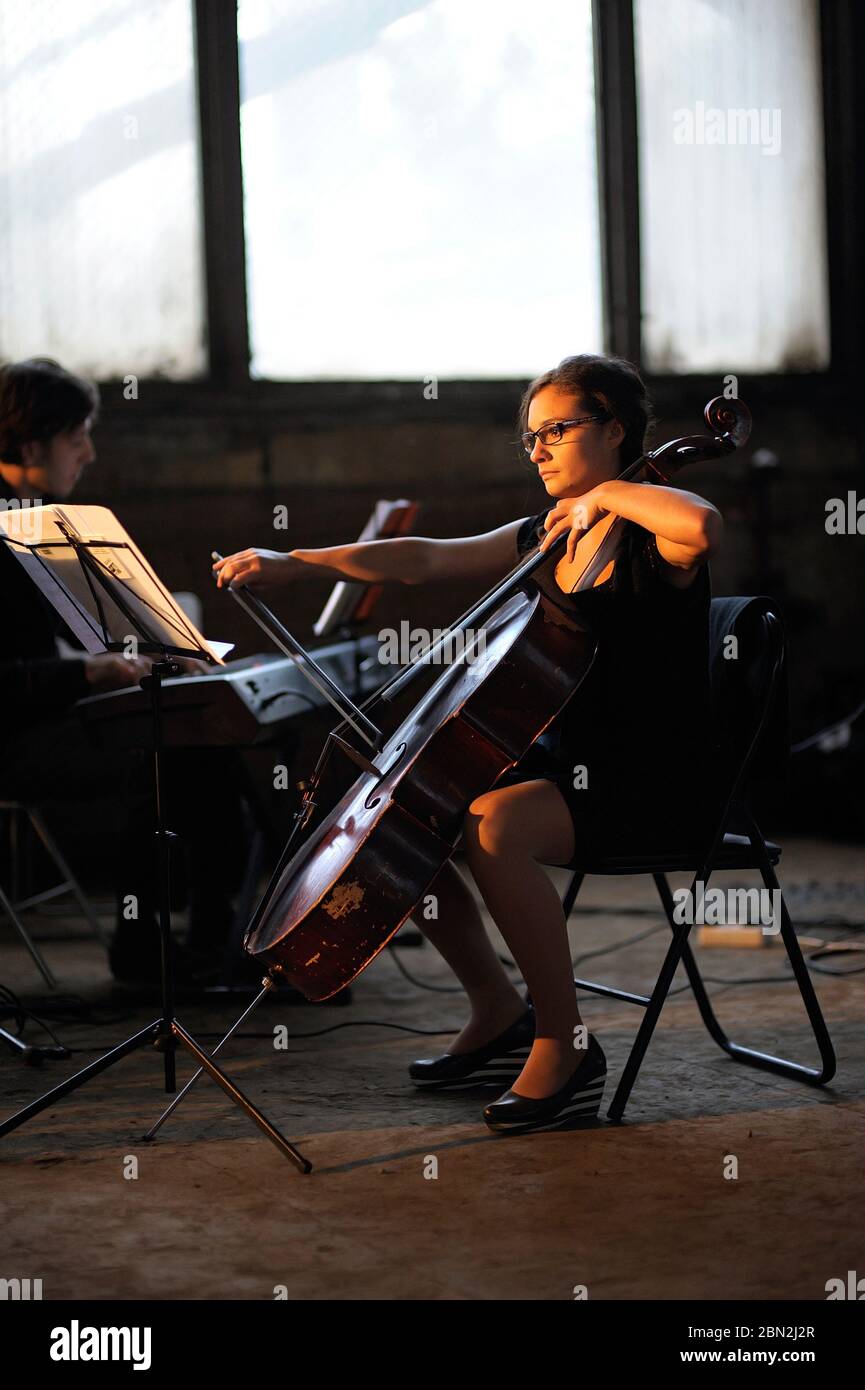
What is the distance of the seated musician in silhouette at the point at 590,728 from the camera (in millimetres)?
2227

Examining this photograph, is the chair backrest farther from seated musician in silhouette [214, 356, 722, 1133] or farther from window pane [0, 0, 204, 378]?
window pane [0, 0, 204, 378]

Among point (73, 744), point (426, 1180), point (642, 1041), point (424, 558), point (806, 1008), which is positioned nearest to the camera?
point (426, 1180)

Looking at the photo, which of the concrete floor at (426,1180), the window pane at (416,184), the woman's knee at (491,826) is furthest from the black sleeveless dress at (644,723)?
the window pane at (416,184)

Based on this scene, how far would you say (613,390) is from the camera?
7.91 feet

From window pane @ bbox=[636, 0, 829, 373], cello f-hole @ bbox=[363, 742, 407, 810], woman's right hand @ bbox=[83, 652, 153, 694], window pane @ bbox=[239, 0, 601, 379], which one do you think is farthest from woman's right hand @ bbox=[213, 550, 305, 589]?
window pane @ bbox=[636, 0, 829, 373]

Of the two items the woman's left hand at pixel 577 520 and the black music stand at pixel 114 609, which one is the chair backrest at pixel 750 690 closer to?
the woman's left hand at pixel 577 520

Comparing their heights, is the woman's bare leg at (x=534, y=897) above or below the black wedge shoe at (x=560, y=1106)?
above

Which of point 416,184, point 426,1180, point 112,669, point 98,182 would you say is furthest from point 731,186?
point 426,1180

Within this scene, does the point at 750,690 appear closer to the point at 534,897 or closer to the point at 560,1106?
the point at 534,897

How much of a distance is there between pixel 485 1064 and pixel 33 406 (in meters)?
1.88

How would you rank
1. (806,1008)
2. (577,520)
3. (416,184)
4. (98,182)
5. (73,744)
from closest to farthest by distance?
(577,520)
(806,1008)
(73,744)
(98,182)
(416,184)

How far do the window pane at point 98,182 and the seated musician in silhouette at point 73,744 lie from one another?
182 cm

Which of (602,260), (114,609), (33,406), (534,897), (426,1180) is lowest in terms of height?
(426,1180)

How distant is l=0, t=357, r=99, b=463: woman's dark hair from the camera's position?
11.3ft
